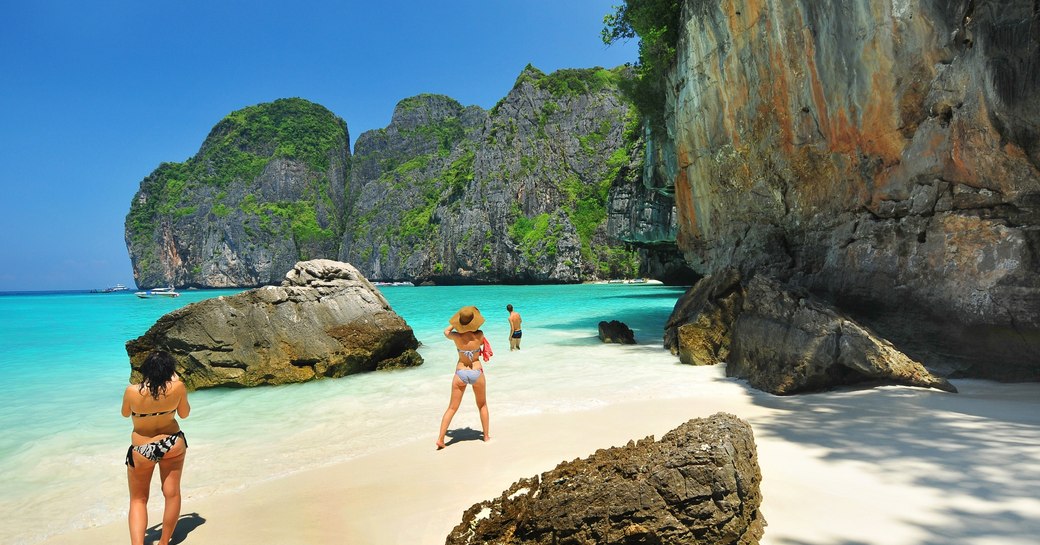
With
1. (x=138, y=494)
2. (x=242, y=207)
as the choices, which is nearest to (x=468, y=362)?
(x=138, y=494)

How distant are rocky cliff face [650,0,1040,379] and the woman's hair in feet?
31.4

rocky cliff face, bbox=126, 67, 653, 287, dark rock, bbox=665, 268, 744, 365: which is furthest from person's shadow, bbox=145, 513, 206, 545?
rocky cliff face, bbox=126, 67, 653, 287

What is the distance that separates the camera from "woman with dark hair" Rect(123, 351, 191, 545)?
3350mm

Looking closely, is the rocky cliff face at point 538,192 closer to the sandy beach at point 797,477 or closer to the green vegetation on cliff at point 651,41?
the green vegetation on cliff at point 651,41

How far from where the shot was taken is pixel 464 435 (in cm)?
578

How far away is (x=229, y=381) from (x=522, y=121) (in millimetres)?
68845

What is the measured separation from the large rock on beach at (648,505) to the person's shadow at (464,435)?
282 cm

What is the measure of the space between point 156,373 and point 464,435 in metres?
3.32

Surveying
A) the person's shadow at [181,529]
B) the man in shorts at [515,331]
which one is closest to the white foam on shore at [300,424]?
the person's shadow at [181,529]

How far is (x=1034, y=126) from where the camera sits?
6.00 m

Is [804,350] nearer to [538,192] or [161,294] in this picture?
[538,192]

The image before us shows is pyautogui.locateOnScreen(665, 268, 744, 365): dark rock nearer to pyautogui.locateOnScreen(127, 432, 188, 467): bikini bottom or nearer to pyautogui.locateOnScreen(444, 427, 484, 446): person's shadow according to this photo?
pyautogui.locateOnScreen(444, 427, 484, 446): person's shadow

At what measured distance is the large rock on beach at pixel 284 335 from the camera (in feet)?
32.2

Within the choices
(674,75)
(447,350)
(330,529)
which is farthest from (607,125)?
(330,529)
